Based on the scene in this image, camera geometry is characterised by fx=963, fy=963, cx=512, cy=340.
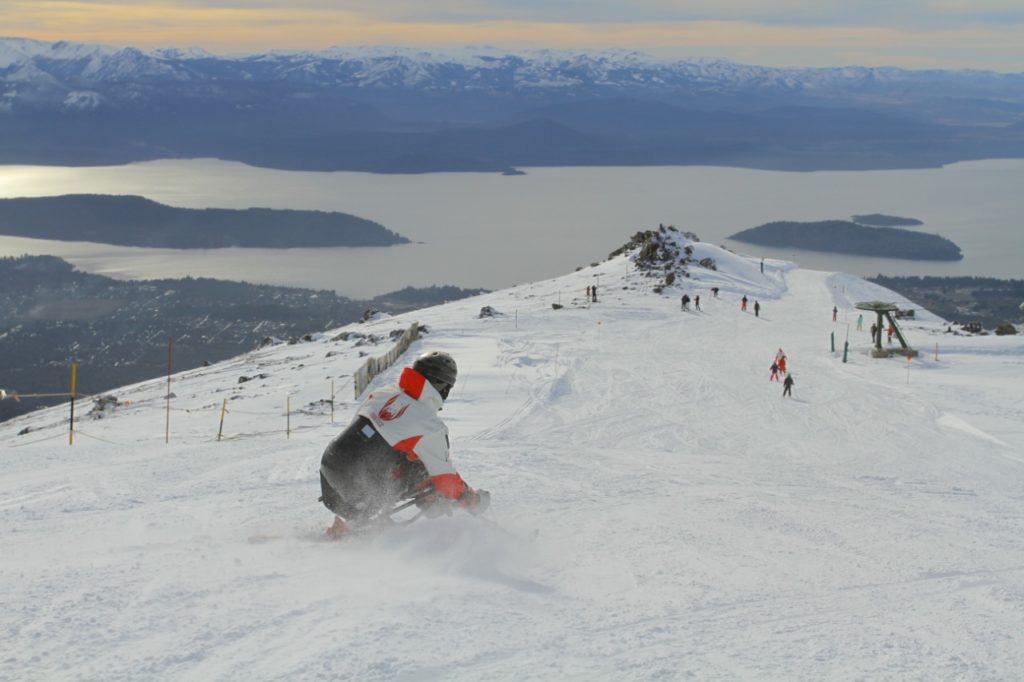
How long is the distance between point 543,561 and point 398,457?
1.37 metres

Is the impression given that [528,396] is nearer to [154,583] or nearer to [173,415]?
[173,415]

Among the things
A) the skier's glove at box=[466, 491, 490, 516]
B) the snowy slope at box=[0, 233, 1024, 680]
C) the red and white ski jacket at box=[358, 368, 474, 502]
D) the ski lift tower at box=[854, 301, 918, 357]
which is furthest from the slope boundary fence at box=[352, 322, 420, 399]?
the red and white ski jacket at box=[358, 368, 474, 502]

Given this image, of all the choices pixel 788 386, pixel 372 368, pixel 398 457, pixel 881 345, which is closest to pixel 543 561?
pixel 398 457

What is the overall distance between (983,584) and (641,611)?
325cm

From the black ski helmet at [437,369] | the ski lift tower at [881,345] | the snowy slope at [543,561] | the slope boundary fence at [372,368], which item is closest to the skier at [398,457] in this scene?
the black ski helmet at [437,369]

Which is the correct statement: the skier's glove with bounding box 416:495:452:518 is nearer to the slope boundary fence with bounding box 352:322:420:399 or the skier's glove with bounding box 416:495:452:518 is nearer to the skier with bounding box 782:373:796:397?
the slope boundary fence with bounding box 352:322:420:399

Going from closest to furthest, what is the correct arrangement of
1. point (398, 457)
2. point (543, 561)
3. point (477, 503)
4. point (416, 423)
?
point (416, 423)
point (398, 457)
point (543, 561)
point (477, 503)

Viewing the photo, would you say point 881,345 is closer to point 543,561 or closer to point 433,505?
point 543,561

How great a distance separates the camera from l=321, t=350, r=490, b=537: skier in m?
7.11

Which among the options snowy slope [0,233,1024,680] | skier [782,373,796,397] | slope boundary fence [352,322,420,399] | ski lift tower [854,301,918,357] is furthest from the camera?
ski lift tower [854,301,918,357]

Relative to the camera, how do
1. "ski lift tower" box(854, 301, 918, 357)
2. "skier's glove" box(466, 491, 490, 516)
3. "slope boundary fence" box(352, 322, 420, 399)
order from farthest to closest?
"ski lift tower" box(854, 301, 918, 357), "slope boundary fence" box(352, 322, 420, 399), "skier's glove" box(466, 491, 490, 516)

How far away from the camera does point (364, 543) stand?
7.36 m

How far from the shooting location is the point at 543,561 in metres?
7.39

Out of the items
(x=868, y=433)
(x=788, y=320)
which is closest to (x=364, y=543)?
(x=868, y=433)
